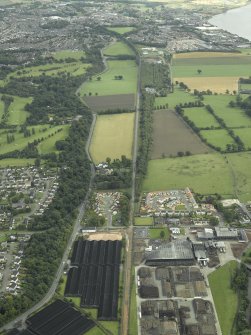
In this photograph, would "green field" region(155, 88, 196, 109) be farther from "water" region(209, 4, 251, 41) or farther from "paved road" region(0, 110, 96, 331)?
"water" region(209, 4, 251, 41)

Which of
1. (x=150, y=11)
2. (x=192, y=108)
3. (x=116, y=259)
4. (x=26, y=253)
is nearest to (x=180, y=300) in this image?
(x=116, y=259)

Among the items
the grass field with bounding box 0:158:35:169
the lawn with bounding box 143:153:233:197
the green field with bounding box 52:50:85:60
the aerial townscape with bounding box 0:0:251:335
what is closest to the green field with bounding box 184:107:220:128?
the aerial townscape with bounding box 0:0:251:335

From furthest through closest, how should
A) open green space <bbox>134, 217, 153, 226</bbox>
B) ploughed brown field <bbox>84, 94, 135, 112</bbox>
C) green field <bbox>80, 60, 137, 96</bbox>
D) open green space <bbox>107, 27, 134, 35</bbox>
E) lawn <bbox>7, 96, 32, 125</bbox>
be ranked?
open green space <bbox>107, 27, 134, 35</bbox>
green field <bbox>80, 60, 137, 96</bbox>
ploughed brown field <bbox>84, 94, 135, 112</bbox>
lawn <bbox>7, 96, 32, 125</bbox>
open green space <bbox>134, 217, 153, 226</bbox>

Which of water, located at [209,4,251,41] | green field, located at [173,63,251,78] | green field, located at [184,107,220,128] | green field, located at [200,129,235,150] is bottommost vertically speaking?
water, located at [209,4,251,41]

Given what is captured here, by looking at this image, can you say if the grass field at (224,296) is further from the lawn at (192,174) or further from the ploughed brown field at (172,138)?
the ploughed brown field at (172,138)

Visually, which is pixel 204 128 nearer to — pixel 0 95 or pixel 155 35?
pixel 0 95

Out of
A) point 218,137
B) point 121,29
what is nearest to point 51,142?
point 218,137
